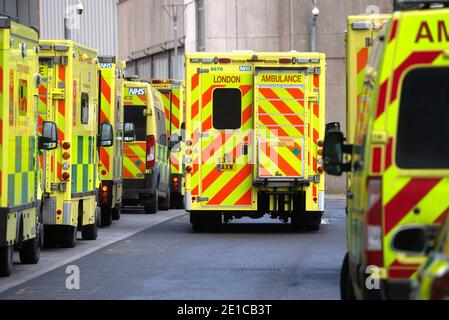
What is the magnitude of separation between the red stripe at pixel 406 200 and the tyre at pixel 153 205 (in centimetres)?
2212

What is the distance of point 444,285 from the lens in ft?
22.0

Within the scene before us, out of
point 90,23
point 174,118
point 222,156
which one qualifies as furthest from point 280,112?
point 90,23

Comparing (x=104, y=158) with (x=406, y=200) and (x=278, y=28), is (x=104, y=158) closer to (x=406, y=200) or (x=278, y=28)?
(x=406, y=200)

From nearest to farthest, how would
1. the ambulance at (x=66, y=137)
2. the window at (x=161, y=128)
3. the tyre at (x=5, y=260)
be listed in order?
the tyre at (x=5, y=260), the ambulance at (x=66, y=137), the window at (x=161, y=128)

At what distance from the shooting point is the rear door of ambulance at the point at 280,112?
24016mm

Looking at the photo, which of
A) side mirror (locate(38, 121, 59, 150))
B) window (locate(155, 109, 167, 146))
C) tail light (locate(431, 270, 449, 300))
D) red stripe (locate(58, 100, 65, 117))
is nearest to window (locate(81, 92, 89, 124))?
red stripe (locate(58, 100, 65, 117))

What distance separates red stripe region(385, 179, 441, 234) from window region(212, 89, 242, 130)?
15150 millimetres

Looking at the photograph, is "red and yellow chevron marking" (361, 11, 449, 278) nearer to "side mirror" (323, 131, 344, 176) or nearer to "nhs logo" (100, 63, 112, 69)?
"side mirror" (323, 131, 344, 176)

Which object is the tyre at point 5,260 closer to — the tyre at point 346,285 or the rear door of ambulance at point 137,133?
the tyre at point 346,285

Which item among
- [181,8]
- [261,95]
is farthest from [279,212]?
[181,8]

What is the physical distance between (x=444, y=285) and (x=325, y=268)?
10.3 meters

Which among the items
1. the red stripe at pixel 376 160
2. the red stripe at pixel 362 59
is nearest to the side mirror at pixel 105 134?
the red stripe at pixel 362 59

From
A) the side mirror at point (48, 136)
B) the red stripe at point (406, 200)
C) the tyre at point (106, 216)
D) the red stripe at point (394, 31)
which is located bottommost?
the tyre at point (106, 216)

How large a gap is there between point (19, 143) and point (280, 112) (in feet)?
29.0
